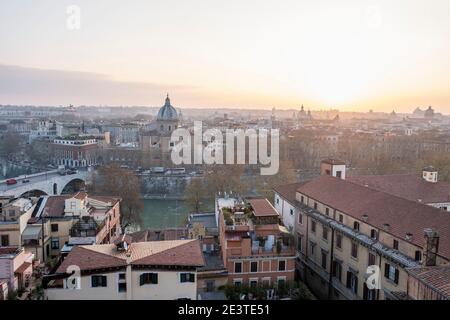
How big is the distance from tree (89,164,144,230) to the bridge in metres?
1.13

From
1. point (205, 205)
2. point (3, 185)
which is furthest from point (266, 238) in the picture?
point (3, 185)

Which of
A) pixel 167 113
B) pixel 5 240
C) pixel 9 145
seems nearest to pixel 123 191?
pixel 5 240

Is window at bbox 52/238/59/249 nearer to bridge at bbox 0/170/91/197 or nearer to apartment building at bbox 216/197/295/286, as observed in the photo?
apartment building at bbox 216/197/295/286

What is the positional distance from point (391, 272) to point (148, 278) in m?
2.80

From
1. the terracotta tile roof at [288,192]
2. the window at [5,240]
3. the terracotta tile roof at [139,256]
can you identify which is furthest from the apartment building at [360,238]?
the window at [5,240]

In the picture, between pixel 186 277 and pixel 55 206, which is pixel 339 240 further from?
pixel 55 206

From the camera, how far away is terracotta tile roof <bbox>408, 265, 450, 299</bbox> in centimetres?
264

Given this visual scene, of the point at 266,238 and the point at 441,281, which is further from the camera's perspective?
the point at 266,238

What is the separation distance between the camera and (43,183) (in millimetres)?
12555

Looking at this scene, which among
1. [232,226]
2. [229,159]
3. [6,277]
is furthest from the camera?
[229,159]

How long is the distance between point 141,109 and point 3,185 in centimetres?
7069

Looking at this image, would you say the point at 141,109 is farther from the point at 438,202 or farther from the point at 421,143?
the point at 438,202

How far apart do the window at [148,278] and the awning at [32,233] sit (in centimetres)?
303

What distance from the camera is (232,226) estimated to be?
5605 millimetres
